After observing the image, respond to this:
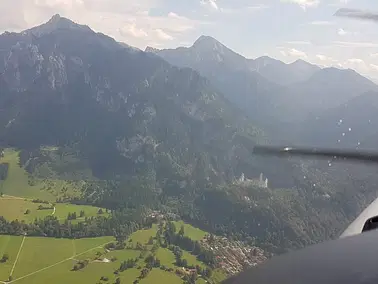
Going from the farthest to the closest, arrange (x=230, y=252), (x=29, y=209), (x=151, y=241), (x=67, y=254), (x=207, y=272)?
(x=29, y=209) → (x=151, y=241) → (x=230, y=252) → (x=67, y=254) → (x=207, y=272)

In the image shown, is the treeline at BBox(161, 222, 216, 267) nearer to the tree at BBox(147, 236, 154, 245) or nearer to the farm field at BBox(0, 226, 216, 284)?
the farm field at BBox(0, 226, 216, 284)

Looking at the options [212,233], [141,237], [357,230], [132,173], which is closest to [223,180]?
[132,173]

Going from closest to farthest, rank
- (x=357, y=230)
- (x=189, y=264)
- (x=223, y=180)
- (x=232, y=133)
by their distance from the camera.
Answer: (x=357, y=230), (x=189, y=264), (x=223, y=180), (x=232, y=133)

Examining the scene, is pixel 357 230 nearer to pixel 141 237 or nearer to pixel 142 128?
pixel 141 237

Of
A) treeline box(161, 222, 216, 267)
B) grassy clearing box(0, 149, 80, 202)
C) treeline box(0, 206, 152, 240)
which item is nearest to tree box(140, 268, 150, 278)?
treeline box(161, 222, 216, 267)

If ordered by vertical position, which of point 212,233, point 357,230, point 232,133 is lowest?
point 212,233

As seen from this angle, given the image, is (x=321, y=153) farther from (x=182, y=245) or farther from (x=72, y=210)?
(x=72, y=210)

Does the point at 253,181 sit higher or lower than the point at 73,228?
higher

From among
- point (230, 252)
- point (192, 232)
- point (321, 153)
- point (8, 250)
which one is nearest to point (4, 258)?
point (8, 250)
